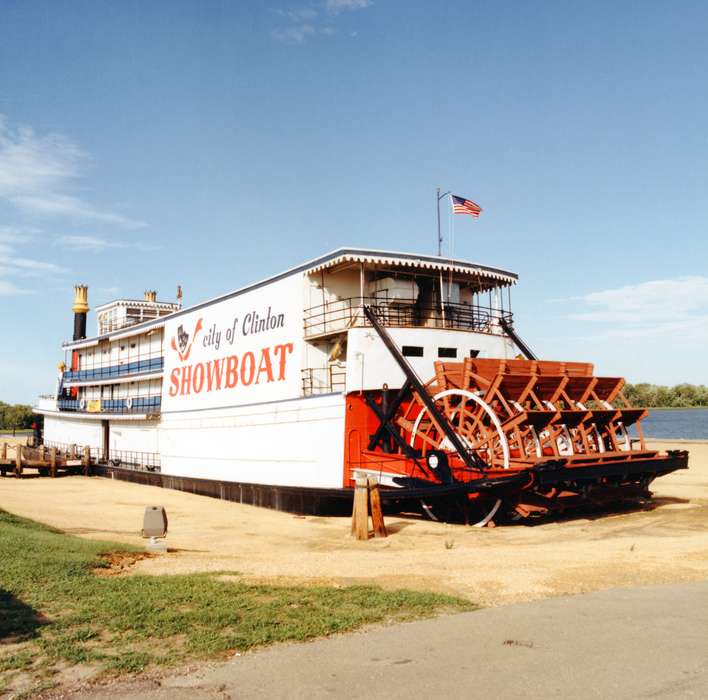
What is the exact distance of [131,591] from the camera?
781 centimetres

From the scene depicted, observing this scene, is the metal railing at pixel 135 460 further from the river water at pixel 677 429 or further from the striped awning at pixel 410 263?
the river water at pixel 677 429

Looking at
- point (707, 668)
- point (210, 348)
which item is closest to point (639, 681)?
point (707, 668)

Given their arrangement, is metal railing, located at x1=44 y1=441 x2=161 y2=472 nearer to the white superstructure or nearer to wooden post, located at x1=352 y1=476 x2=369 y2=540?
the white superstructure

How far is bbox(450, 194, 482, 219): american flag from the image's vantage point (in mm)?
19156

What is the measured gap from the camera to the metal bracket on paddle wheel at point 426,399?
14.8m

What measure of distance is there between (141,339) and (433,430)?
53.4 feet

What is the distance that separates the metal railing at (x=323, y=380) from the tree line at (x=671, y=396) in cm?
9839

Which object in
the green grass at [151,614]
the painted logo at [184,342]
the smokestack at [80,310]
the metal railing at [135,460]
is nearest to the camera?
the green grass at [151,614]

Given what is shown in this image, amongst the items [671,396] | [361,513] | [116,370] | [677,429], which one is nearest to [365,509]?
[361,513]

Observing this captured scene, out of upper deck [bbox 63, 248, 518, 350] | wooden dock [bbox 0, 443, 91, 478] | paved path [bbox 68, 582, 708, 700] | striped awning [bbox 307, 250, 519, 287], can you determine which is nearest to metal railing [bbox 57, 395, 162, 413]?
wooden dock [bbox 0, 443, 91, 478]

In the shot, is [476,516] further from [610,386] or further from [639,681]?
[639,681]

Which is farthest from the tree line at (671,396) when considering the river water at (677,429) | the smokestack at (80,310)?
the smokestack at (80,310)

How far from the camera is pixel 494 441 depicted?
639 inches

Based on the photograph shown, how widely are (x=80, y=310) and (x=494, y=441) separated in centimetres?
2882
